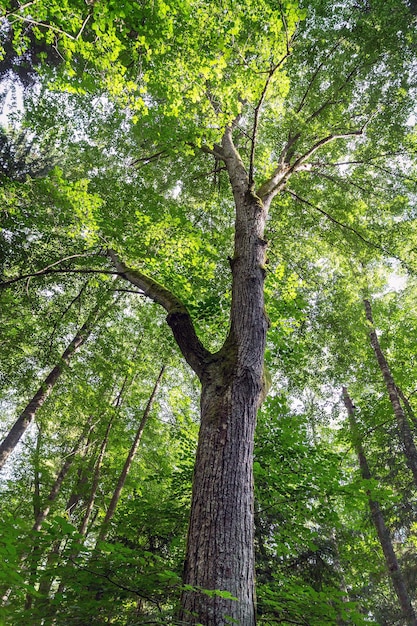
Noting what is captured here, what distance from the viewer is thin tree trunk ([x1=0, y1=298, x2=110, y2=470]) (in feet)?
26.1

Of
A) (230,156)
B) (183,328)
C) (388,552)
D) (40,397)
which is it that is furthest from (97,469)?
(230,156)

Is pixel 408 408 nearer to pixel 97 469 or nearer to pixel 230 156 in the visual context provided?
pixel 230 156

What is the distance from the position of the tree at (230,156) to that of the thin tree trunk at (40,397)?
297 centimetres

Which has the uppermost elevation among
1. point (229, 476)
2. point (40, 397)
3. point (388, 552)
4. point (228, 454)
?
point (40, 397)

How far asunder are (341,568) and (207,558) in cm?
1017

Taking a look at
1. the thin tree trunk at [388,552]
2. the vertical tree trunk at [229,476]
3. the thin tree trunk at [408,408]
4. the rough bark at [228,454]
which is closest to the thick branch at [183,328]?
the rough bark at [228,454]

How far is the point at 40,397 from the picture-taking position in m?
8.57

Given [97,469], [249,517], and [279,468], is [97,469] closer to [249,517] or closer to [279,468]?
[279,468]

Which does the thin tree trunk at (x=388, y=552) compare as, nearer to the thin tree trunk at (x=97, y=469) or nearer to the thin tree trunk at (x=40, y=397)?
the thin tree trunk at (x=97, y=469)

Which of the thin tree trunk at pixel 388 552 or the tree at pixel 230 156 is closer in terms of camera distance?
the tree at pixel 230 156

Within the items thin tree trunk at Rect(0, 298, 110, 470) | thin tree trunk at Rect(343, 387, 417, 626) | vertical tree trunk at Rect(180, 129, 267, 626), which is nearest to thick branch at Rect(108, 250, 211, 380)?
vertical tree trunk at Rect(180, 129, 267, 626)

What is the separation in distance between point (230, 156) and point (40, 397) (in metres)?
7.16

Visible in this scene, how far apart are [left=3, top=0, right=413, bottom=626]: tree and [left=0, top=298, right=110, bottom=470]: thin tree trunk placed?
2966 mm

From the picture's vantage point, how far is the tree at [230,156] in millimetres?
2689
